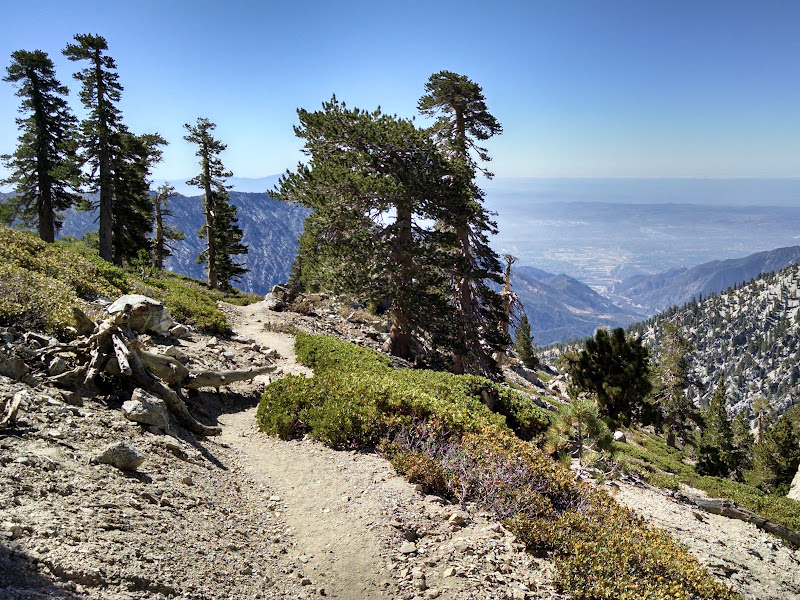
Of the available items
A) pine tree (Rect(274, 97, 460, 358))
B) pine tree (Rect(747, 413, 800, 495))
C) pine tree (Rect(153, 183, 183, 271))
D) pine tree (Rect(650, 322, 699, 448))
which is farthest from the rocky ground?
pine tree (Rect(153, 183, 183, 271))

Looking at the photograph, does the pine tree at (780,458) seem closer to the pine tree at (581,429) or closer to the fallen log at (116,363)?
the pine tree at (581,429)

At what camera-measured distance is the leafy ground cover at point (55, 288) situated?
349 inches

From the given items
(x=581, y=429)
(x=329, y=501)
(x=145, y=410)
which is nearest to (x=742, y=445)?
(x=581, y=429)

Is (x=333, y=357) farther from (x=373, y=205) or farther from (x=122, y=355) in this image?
(x=122, y=355)

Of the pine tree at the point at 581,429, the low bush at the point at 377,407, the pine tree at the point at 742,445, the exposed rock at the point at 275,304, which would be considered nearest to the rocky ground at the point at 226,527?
the low bush at the point at 377,407

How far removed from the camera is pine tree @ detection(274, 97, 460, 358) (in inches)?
778

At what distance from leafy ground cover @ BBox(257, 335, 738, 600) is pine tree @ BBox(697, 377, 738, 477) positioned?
25.8 meters

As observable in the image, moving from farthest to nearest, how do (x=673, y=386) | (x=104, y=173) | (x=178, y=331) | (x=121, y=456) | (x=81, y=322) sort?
(x=673, y=386) → (x=104, y=173) → (x=178, y=331) → (x=81, y=322) → (x=121, y=456)

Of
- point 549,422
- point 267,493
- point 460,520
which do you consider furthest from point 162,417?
point 549,422

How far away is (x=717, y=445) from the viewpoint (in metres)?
34.1

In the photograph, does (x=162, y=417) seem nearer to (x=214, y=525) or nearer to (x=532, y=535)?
(x=214, y=525)

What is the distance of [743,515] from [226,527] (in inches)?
559

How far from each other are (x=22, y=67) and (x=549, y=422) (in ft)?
121

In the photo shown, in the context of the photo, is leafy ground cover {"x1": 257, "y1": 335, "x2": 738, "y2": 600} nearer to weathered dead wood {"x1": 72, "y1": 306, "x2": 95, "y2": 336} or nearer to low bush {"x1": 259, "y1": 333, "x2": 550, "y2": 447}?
low bush {"x1": 259, "y1": 333, "x2": 550, "y2": 447}
